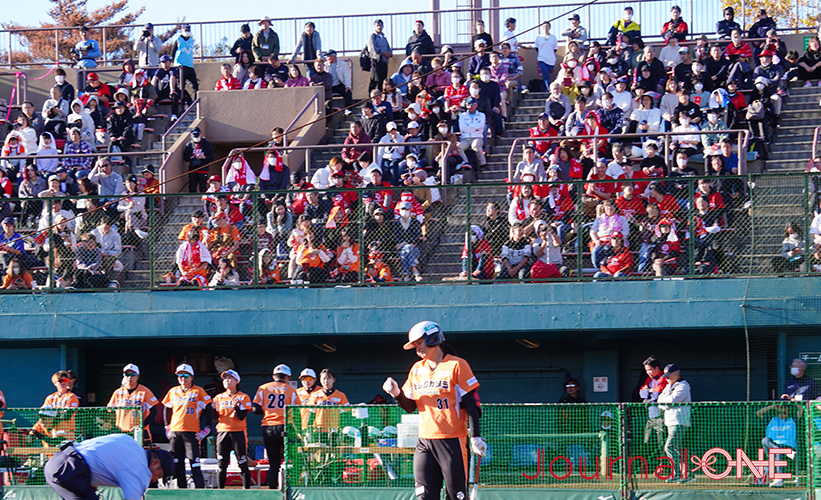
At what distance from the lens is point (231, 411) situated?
13.7m

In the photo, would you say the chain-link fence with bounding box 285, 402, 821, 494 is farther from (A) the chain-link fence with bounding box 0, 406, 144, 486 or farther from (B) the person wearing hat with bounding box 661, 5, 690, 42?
(B) the person wearing hat with bounding box 661, 5, 690, 42

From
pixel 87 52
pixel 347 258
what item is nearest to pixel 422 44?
pixel 87 52

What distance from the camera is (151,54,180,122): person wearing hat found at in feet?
74.9

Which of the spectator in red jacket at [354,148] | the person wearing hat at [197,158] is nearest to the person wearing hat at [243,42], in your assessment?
the person wearing hat at [197,158]

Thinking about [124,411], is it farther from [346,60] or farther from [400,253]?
[346,60]

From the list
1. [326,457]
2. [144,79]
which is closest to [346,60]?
[144,79]

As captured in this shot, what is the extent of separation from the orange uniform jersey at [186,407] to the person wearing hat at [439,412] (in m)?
5.44

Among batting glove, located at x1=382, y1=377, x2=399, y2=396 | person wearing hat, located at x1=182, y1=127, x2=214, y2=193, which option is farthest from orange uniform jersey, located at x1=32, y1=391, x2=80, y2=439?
person wearing hat, located at x1=182, y1=127, x2=214, y2=193

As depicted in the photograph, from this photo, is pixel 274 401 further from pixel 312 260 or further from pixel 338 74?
pixel 338 74

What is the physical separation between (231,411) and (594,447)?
15.3ft

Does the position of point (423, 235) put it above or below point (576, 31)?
below

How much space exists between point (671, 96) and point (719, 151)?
2.55 metres

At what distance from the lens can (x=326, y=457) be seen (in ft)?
39.3

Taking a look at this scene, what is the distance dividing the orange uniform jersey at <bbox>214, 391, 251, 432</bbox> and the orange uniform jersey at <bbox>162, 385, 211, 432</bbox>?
31cm
